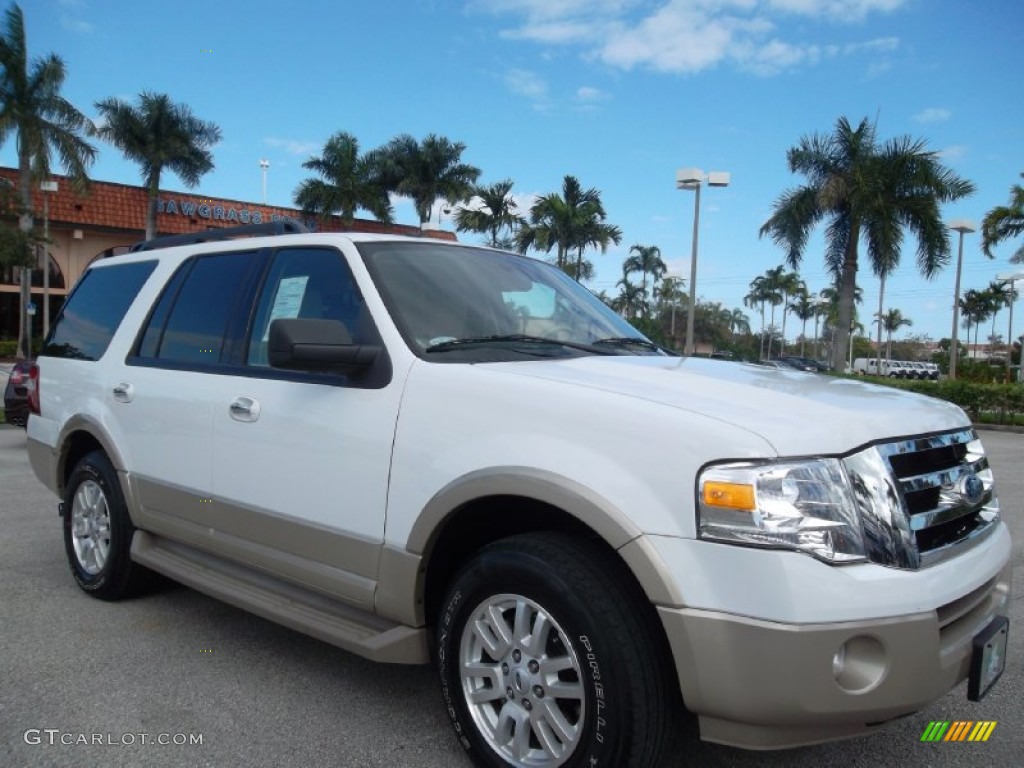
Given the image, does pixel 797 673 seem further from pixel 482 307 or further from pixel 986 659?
pixel 482 307

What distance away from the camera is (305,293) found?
3488 millimetres

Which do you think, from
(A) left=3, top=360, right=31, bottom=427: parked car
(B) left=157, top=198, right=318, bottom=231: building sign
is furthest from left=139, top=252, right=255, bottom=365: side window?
(B) left=157, top=198, right=318, bottom=231: building sign

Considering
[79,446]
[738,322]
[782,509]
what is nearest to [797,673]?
[782,509]

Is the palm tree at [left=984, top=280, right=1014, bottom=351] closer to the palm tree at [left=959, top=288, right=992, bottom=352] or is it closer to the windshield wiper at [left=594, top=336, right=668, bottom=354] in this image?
the palm tree at [left=959, top=288, right=992, bottom=352]

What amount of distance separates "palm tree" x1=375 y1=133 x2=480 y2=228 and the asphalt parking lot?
3629cm

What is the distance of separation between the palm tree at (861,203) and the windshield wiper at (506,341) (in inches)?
1031

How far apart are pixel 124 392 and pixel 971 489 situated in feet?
12.3

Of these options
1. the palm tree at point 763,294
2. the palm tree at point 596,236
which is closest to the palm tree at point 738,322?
the palm tree at point 763,294

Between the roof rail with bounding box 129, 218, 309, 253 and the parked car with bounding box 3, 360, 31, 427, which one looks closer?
the roof rail with bounding box 129, 218, 309, 253

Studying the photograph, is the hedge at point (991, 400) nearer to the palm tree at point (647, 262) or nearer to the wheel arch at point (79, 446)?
the wheel arch at point (79, 446)

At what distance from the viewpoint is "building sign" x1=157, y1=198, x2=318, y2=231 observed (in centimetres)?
3700

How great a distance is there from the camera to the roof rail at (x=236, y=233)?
13.3 feet

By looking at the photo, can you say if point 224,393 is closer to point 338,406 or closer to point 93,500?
point 338,406

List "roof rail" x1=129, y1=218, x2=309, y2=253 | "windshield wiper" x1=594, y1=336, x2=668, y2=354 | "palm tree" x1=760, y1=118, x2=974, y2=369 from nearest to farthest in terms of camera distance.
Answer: "windshield wiper" x1=594, y1=336, x2=668, y2=354
"roof rail" x1=129, y1=218, x2=309, y2=253
"palm tree" x1=760, y1=118, x2=974, y2=369
